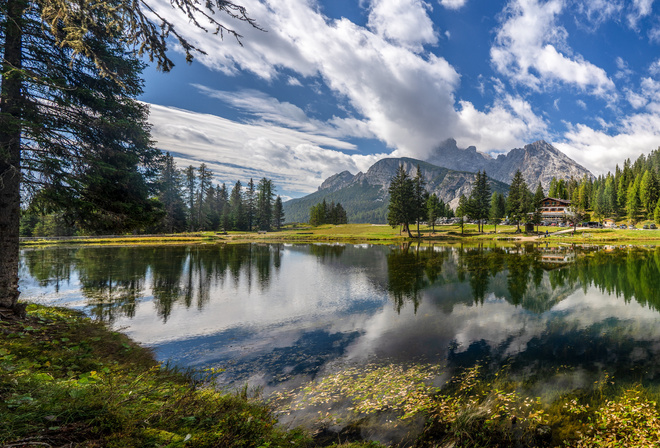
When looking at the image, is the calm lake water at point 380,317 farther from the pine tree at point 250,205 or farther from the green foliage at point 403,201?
the pine tree at point 250,205

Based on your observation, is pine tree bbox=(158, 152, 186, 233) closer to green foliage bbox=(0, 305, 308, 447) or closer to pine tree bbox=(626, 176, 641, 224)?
green foliage bbox=(0, 305, 308, 447)

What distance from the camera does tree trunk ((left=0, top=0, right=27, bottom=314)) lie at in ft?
32.6

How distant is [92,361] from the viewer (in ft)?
28.6

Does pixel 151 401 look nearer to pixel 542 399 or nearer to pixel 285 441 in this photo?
pixel 285 441

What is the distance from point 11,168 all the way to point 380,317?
17541 mm

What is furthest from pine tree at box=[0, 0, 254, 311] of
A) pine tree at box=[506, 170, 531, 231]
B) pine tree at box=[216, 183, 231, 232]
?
pine tree at box=[506, 170, 531, 231]

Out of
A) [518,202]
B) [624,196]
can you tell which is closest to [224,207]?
[518,202]

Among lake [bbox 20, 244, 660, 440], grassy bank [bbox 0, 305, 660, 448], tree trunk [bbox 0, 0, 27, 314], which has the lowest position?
lake [bbox 20, 244, 660, 440]

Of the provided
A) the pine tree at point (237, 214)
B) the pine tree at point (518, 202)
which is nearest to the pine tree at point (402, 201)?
the pine tree at point (518, 202)

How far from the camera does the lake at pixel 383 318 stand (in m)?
10.3

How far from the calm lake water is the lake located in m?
0.08

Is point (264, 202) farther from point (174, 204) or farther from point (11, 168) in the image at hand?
point (11, 168)

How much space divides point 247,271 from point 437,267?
2272 cm

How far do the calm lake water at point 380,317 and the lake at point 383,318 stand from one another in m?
0.08
